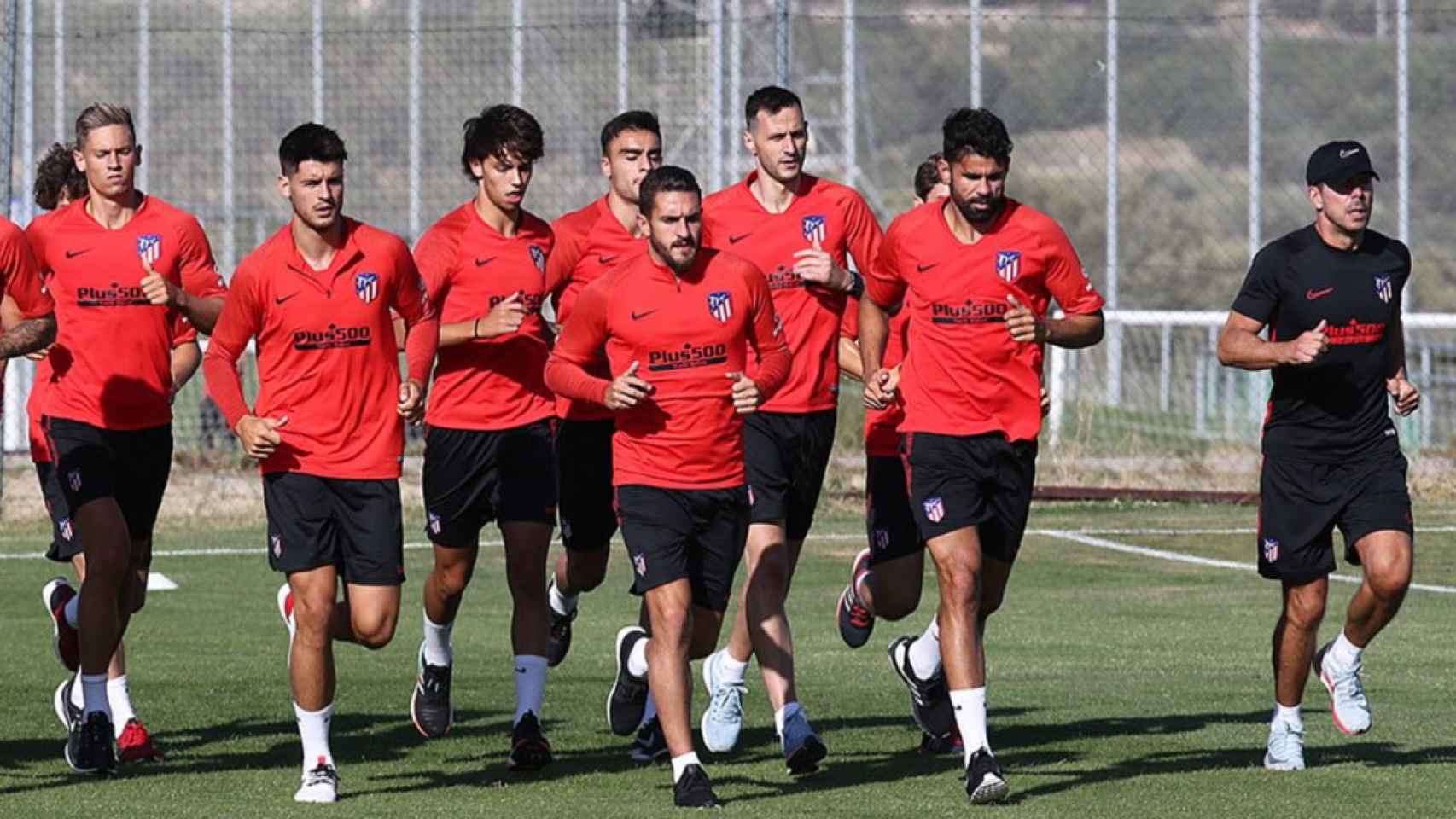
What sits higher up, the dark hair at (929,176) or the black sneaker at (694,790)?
the dark hair at (929,176)

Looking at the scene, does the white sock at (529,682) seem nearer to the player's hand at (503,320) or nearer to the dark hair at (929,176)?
the player's hand at (503,320)

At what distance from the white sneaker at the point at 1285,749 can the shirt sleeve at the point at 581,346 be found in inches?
107

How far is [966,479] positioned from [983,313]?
23.0 inches

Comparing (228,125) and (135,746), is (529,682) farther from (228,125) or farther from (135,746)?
(228,125)

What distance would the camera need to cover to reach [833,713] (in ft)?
38.1

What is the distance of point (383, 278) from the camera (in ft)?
31.5

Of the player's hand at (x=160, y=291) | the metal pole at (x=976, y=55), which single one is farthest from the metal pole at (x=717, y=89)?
the player's hand at (x=160, y=291)

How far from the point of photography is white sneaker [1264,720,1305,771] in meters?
9.85

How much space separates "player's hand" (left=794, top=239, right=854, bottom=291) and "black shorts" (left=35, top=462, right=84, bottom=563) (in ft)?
9.43

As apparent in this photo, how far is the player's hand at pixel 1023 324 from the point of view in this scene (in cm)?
950

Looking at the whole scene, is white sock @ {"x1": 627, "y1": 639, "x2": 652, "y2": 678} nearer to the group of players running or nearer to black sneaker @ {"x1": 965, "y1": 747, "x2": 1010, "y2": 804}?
the group of players running

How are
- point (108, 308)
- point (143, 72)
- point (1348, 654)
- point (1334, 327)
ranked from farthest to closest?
point (143, 72)
point (108, 308)
point (1348, 654)
point (1334, 327)

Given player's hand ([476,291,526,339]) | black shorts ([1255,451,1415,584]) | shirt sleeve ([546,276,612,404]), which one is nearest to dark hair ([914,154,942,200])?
player's hand ([476,291,526,339])

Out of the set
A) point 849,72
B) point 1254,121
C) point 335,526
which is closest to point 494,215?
→ point 335,526
